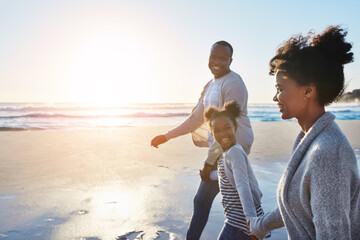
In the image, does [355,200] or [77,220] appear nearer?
[355,200]

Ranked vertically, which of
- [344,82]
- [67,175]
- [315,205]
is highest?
[344,82]

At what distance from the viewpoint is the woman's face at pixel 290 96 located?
1.54 metres

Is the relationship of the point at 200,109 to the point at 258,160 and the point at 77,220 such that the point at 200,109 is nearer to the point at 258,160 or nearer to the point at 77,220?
the point at 77,220

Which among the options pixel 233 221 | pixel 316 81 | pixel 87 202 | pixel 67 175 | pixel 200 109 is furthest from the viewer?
pixel 67 175

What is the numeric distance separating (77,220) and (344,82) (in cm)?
396

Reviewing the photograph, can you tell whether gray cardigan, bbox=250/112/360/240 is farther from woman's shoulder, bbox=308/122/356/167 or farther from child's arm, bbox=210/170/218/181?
child's arm, bbox=210/170/218/181

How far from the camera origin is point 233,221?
8.30 ft

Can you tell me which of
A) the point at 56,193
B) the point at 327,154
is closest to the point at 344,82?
the point at 327,154

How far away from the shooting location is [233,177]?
255cm

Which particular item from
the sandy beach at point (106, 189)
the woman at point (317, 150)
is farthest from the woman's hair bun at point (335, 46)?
the sandy beach at point (106, 189)

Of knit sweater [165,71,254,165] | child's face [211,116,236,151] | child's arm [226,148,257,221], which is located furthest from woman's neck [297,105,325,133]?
knit sweater [165,71,254,165]

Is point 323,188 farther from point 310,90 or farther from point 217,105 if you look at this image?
point 217,105

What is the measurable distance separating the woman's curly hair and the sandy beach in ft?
9.94

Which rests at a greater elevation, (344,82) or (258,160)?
(344,82)
